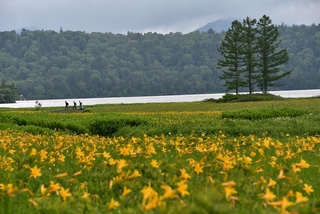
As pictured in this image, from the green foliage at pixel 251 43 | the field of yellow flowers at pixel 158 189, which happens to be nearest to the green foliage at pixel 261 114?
the field of yellow flowers at pixel 158 189

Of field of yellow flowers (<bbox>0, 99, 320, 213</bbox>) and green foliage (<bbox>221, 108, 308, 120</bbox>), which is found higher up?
field of yellow flowers (<bbox>0, 99, 320, 213</bbox>)

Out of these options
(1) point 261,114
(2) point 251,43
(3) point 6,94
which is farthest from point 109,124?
(3) point 6,94

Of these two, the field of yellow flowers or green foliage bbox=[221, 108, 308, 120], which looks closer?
the field of yellow flowers

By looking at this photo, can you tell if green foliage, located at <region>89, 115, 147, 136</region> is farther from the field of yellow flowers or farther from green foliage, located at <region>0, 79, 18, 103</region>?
green foliage, located at <region>0, 79, 18, 103</region>

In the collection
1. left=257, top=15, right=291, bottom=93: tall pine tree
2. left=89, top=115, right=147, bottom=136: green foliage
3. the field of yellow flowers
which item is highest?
left=257, top=15, right=291, bottom=93: tall pine tree

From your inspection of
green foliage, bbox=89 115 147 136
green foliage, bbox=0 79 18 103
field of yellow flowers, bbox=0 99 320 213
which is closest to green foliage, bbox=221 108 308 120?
green foliage, bbox=89 115 147 136

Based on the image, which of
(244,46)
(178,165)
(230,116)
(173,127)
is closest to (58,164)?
(178,165)

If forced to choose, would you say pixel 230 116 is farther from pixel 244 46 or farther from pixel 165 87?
pixel 165 87

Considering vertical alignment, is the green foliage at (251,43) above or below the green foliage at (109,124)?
above

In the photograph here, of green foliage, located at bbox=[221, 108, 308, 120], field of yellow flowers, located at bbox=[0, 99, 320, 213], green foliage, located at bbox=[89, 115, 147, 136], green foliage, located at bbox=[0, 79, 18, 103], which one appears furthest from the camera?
green foliage, located at bbox=[0, 79, 18, 103]

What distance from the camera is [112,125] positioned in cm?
1805

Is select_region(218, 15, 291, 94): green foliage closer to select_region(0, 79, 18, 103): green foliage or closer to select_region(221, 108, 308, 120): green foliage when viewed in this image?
select_region(221, 108, 308, 120): green foliage

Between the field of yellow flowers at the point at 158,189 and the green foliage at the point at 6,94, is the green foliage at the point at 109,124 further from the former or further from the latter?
the green foliage at the point at 6,94

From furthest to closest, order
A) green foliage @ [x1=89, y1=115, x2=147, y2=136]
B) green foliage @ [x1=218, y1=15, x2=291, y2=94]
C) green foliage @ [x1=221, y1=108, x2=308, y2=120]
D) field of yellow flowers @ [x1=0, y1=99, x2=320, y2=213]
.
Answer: green foliage @ [x1=218, y1=15, x2=291, y2=94] < green foliage @ [x1=221, y1=108, x2=308, y2=120] < green foliage @ [x1=89, y1=115, x2=147, y2=136] < field of yellow flowers @ [x1=0, y1=99, x2=320, y2=213]
